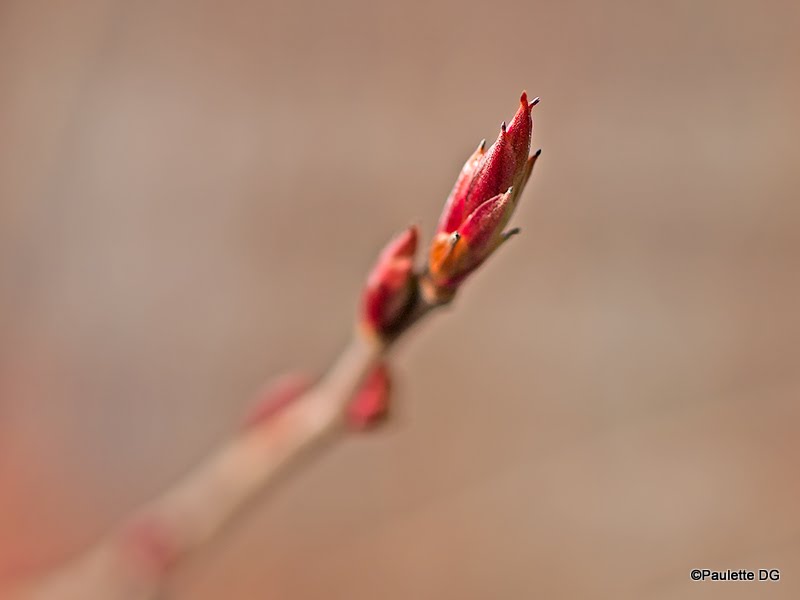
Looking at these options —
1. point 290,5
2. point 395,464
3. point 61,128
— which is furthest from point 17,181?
point 395,464

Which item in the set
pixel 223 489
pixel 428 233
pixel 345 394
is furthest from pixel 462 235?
pixel 428 233

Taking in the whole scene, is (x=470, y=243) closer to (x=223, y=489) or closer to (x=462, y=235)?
(x=462, y=235)

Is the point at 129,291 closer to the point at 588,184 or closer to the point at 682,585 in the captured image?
the point at 588,184

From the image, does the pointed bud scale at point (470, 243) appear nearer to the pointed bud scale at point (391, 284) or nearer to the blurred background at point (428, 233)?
the pointed bud scale at point (391, 284)

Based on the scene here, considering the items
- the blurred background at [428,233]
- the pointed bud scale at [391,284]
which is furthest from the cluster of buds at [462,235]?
the blurred background at [428,233]

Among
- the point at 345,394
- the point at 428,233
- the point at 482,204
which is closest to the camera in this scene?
the point at 482,204

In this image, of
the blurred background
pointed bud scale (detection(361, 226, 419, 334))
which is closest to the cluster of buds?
pointed bud scale (detection(361, 226, 419, 334))

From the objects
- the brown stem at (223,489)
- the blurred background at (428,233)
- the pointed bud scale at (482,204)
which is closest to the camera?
the pointed bud scale at (482,204)
